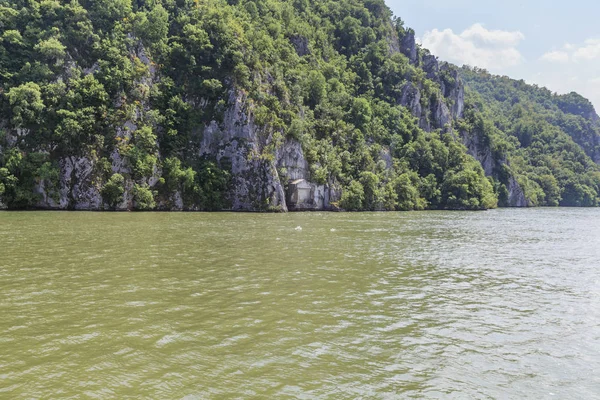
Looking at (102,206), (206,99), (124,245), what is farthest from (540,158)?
(124,245)

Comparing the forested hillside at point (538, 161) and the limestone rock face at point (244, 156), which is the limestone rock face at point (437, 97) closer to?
the forested hillside at point (538, 161)

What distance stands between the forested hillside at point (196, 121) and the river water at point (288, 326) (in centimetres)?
4998

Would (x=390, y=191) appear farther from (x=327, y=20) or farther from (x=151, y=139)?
(x=327, y=20)

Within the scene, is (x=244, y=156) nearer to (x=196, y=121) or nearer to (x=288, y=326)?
(x=196, y=121)

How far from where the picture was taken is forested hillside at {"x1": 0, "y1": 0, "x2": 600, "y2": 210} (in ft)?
229

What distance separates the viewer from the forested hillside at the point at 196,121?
69.9m

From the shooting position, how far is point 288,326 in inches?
499

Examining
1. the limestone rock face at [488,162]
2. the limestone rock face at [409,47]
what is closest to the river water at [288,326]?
the limestone rock face at [488,162]

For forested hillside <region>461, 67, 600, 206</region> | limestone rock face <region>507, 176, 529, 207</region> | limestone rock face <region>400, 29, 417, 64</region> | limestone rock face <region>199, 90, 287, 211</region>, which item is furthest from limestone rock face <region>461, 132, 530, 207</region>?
limestone rock face <region>199, 90, 287, 211</region>

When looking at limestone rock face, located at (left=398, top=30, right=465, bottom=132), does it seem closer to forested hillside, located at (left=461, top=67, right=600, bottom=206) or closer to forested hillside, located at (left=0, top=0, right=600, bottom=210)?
forested hillside, located at (left=0, top=0, right=600, bottom=210)

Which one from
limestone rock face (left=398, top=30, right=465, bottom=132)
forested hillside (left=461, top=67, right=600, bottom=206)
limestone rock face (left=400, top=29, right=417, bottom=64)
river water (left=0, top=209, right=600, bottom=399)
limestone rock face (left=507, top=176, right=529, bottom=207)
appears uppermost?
limestone rock face (left=400, top=29, right=417, bottom=64)

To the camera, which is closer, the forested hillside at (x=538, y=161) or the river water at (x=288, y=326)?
the river water at (x=288, y=326)

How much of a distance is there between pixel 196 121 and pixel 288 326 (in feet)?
256

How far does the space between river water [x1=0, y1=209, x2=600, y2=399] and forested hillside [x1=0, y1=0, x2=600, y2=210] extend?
4998cm
